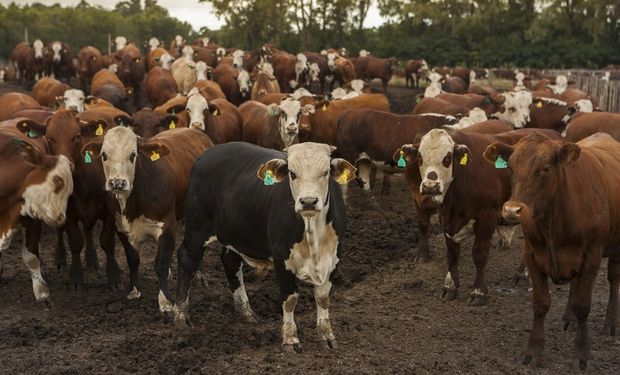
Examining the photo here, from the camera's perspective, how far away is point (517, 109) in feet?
45.1

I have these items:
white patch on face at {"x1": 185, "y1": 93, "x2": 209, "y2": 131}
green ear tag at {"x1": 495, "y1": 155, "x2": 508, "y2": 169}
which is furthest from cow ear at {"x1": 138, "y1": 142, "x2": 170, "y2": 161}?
white patch on face at {"x1": 185, "y1": 93, "x2": 209, "y2": 131}

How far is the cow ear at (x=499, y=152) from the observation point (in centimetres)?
577

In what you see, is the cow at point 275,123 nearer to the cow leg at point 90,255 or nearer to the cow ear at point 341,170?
the cow leg at point 90,255

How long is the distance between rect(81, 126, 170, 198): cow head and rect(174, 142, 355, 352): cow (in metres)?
0.51

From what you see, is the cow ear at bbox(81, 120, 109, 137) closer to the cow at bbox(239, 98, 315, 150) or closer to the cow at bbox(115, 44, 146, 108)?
the cow at bbox(239, 98, 315, 150)

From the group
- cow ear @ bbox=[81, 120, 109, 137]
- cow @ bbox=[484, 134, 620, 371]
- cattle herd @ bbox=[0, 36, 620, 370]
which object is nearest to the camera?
cow @ bbox=[484, 134, 620, 371]

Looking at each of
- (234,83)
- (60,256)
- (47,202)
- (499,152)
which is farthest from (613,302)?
(234,83)

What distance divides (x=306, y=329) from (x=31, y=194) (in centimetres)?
288

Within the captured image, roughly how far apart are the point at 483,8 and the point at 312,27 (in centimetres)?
1238

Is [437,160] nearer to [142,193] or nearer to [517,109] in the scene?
[142,193]

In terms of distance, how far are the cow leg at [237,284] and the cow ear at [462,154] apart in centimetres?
222

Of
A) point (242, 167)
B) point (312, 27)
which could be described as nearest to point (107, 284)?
point (242, 167)

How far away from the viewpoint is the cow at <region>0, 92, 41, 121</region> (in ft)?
38.7

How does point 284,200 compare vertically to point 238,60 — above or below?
below
